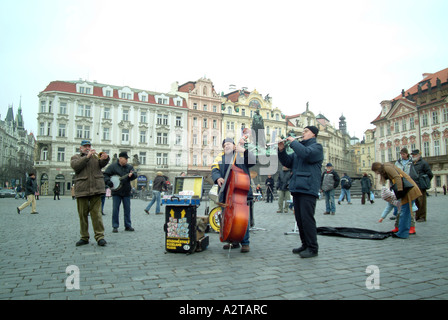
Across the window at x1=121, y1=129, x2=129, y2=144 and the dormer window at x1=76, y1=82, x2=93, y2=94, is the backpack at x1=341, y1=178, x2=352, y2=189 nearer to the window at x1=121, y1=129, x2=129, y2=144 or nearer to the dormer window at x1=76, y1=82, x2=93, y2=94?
the window at x1=121, y1=129, x2=129, y2=144

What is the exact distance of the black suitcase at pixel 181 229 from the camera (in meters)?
5.13

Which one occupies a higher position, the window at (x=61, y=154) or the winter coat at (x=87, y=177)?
the window at (x=61, y=154)

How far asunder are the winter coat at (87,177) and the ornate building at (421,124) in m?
45.9

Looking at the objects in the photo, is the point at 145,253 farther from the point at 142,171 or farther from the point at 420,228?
the point at 142,171

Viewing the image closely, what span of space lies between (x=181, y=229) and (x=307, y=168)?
7.54 ft

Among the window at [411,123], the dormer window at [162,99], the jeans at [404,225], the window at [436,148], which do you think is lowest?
the jeans at [404,225]

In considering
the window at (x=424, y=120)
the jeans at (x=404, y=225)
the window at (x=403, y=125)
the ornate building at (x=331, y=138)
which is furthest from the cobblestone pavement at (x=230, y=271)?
the ornate building at (x=331, y=138)

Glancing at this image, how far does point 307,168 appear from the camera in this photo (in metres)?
5.06

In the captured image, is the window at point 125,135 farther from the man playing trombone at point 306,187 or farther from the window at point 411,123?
the man playing trombone at point 306,187

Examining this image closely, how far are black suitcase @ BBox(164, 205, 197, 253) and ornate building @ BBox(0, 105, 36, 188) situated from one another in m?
73.4

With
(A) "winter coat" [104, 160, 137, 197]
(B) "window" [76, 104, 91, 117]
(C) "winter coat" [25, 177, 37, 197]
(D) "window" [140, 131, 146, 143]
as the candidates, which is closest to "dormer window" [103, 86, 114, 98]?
(B) "window" [76, 104, 91, 117]
